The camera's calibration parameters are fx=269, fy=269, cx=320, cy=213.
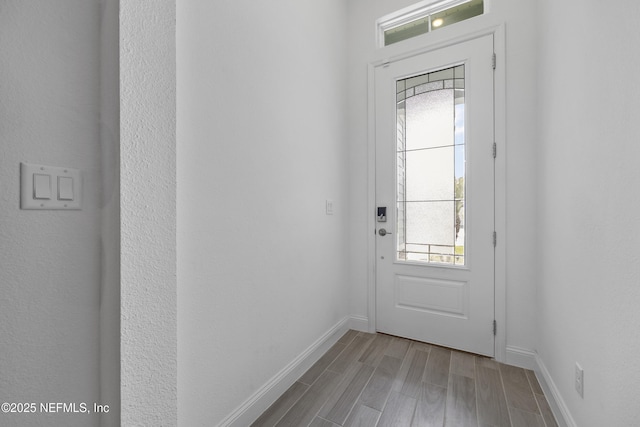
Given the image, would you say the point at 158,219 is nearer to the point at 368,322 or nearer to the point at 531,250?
the point at 368,322

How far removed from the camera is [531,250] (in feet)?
6.13

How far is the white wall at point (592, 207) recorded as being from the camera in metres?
0.88

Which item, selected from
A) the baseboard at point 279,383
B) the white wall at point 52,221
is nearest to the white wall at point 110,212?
the white wall at point 52,221

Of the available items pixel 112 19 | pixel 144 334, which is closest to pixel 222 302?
pixel 144 334

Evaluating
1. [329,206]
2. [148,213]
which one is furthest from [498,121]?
[148,213]

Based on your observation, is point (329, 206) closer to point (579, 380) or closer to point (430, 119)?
point (430, 119)

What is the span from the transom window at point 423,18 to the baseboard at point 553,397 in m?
2.58

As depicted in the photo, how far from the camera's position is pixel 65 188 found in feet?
2.49

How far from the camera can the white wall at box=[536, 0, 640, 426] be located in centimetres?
88

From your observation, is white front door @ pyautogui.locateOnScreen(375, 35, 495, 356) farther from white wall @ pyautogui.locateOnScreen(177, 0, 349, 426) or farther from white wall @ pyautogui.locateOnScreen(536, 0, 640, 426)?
white wall @ pyautogui.locateOnScreen(177, 0, 349, 426)

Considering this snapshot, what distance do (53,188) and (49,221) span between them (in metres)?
0.09

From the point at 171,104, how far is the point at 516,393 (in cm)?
232

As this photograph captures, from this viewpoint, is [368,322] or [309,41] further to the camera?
[368,322]

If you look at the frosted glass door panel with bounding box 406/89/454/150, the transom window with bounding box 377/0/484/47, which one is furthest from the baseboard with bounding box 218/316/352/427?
the transom window with bounding box 377/0/484/47
